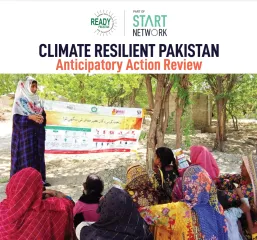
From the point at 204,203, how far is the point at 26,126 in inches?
136

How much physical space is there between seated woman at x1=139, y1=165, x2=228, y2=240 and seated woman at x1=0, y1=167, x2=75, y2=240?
59cm

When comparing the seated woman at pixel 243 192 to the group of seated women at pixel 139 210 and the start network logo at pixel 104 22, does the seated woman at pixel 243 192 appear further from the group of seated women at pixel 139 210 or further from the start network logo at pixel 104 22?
the start network logo at pixel 104 22

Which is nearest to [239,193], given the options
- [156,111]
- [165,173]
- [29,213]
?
[165,173]

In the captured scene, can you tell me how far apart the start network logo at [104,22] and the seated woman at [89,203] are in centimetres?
188

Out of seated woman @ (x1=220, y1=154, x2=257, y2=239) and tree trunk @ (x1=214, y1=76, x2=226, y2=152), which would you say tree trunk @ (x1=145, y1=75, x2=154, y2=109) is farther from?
tree trunk @ (x1=214, y1=76, x2=226, y2=152)

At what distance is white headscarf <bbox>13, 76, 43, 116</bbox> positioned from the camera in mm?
4520

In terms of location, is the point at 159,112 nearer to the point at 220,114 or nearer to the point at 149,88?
the point at 149,88

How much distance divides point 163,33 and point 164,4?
1.14 feet

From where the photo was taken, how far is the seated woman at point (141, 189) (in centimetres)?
230

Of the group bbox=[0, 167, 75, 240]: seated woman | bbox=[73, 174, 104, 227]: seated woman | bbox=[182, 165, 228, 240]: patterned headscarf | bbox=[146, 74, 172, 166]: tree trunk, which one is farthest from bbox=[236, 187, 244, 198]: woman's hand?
bbox=[146, 74, 172, 166]: tree trunk

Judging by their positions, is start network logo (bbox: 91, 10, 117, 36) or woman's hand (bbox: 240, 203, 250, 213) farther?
start network logo (bbox: 91, 10, 117, 36)

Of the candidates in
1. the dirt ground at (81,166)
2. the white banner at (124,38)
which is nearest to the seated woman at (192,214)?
the white banner at (124,38)

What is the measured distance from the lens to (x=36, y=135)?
4.83 metres

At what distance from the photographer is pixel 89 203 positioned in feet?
7.70
